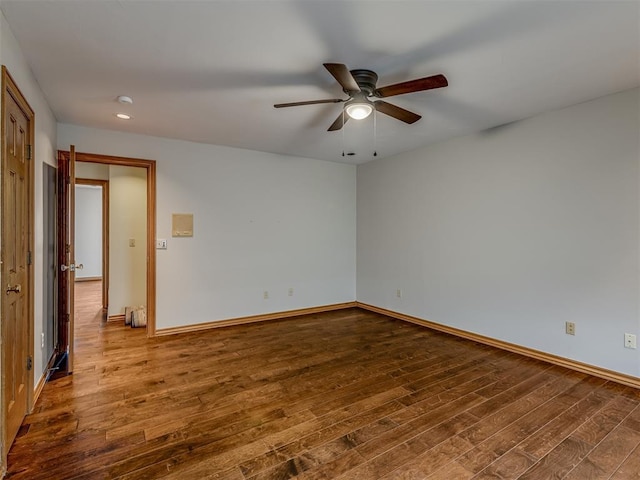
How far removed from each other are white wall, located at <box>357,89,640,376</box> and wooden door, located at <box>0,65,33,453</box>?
13.4ft

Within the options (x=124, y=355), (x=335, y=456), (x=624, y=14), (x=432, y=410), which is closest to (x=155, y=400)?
(x=124, y=355)

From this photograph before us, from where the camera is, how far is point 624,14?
1.79m

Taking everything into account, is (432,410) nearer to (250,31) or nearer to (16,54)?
(250,31)

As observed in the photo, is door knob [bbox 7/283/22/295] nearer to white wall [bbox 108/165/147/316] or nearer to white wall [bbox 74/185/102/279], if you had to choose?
white wall [bbox 108/165/147/316]

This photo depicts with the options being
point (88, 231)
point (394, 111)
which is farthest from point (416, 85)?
point (88, 231)

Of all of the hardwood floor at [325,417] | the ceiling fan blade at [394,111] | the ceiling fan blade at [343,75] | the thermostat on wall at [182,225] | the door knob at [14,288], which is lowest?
the hardwood floor at [325,417]

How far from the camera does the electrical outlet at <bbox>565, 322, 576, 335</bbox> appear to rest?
9.94 ft

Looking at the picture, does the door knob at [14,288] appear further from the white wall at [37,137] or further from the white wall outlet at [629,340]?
the white wall outlet at [629,340]

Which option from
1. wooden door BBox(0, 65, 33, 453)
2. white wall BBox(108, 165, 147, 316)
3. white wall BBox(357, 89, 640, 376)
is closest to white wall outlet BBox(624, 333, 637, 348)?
white wall BBox(357, 89, 640, 376)

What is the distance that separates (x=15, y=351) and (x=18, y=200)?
0.93 meters

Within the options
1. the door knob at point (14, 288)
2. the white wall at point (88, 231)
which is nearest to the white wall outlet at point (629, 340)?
Answer: the door knob at point (14, 288)

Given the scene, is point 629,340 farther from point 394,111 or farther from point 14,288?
point 14,288

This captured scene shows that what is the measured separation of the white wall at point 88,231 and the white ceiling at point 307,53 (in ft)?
21.2

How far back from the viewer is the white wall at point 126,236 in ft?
15.6
